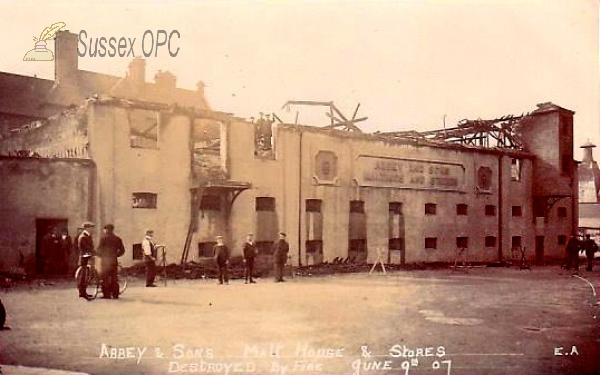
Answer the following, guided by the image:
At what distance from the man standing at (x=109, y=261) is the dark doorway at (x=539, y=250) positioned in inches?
469

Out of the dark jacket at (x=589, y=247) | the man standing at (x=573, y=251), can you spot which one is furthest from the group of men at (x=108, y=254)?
the dark jacket at (x=589, y=247)

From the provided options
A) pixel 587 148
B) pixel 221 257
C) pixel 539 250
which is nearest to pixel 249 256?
pixel 221 257

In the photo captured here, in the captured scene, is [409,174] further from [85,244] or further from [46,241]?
[46,241]

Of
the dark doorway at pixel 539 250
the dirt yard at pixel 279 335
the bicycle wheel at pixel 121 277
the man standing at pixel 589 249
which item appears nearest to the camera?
the dirt yard at pixel 279 335

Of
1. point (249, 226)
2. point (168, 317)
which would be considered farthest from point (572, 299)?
point (168, 317)

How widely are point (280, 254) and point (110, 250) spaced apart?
312 cm

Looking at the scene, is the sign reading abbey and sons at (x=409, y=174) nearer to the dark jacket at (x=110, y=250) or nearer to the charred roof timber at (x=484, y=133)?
the charred roof timber at (x=484, y=133)

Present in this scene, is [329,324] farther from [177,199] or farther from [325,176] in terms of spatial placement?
[325,176]

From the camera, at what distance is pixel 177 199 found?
9.27 meters

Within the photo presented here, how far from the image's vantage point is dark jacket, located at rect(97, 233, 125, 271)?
766 cm

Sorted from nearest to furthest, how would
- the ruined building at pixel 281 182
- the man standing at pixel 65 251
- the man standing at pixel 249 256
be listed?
the man standing at pixel 65 251
the ruined building at pixel 281 182
the man standing at pixel 249 256

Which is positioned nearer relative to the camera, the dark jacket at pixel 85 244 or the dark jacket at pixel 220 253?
the dark jacket at pixel 85 244

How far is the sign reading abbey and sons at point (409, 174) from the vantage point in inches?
499

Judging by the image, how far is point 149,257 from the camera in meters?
8.33
